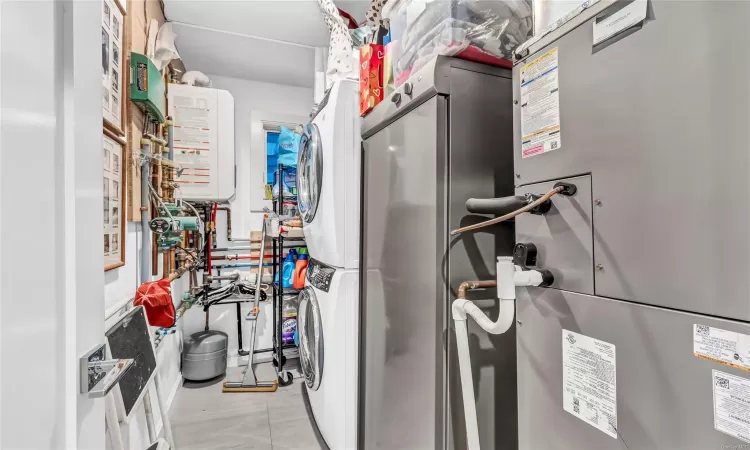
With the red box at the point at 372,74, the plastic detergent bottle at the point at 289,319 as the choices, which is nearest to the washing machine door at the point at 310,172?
the red box at the point at 372,74

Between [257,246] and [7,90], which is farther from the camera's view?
[257,246]

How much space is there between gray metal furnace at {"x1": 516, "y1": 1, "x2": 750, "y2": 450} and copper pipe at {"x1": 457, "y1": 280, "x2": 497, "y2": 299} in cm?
17

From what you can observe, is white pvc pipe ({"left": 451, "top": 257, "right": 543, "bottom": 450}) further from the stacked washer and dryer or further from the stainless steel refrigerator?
the stacked washer and dryer

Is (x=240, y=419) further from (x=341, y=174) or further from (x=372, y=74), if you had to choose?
(x=372, y=74)

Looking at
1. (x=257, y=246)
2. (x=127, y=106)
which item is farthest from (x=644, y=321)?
(x=257, y=246)

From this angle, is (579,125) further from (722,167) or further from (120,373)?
(120,373)

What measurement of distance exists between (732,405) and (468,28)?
1.03 metres

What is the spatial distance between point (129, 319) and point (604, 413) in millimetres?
1543

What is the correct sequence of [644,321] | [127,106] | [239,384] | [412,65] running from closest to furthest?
[644,321]
[412,65]
[127,106]
[239,384]

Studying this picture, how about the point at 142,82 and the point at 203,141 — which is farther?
the point at 203,141

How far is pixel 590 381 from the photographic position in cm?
66

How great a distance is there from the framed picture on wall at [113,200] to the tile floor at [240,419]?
1316mm

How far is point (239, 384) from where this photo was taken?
269 cm

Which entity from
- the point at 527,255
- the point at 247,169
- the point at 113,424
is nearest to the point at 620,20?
the point at 527,255
